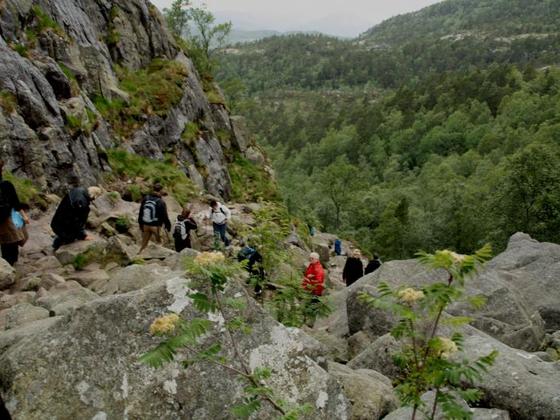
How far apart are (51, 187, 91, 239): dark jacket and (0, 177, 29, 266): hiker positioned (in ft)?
4.71

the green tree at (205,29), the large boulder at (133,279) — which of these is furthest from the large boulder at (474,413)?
the green tree at (205,29)

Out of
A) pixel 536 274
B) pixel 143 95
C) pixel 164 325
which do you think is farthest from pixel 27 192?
pixel 536 274

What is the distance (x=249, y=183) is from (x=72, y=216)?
24.1m

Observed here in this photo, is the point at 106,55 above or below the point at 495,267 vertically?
above

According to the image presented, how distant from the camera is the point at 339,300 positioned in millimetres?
16875

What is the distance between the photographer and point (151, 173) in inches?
962

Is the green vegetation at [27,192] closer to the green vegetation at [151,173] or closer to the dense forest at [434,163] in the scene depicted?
the green vegetation at [151,173]

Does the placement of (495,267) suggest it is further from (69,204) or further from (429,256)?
(429,256)

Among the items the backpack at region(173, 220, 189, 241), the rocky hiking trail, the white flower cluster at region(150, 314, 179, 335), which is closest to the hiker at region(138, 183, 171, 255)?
the backpack at region(173, 220, 189, 241)

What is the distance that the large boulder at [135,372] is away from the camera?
5.11m

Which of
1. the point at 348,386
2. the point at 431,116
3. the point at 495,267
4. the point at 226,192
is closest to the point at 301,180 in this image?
the point at 431,116

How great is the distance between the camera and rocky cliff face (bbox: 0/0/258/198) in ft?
62.0

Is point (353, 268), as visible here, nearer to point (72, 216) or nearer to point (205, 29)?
point (72, 216)

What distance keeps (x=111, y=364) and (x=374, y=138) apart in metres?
143
